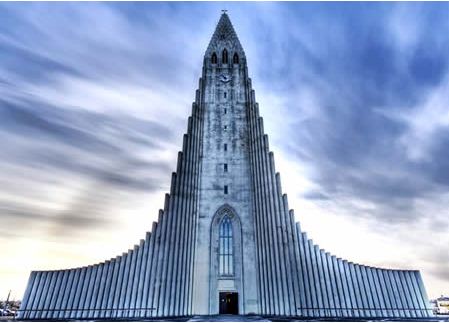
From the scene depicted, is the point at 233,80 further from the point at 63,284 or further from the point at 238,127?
the point at 63,284

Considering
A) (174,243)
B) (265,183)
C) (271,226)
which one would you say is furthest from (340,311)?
(174,243)

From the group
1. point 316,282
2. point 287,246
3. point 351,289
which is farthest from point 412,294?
point 287,246

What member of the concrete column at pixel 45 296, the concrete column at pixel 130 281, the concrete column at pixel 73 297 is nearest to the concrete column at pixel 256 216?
the concrete column at pixel 130 281

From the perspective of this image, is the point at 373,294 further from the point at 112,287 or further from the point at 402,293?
the point at 112,287

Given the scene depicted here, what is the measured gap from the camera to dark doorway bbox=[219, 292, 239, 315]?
2603 cm

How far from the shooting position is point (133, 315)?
78.3ft

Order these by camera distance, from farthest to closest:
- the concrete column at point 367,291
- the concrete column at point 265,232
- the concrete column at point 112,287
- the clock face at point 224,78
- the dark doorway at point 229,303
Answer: the clock face at point 224,78 → the dark doorway at point 229,303 → the concrete column at point 265,232 → the concrete column at point 367,291 → the concrete column at point 112,287

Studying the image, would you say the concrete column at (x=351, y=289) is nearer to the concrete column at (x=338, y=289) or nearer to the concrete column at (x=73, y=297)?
the concrete column at (x=338, y=289)

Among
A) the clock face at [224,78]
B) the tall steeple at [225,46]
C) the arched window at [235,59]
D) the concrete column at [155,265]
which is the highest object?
the tall steeple at [225,46]

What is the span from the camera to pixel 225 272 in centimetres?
2662

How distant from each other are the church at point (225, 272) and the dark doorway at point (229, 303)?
8 cm

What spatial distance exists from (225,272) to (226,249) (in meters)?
1.86

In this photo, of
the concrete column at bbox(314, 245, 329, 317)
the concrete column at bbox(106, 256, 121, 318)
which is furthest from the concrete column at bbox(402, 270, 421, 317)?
the concrete column at bbox(106, 256, 121, 318)

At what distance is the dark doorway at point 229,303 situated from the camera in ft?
85.4
